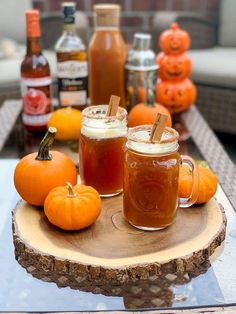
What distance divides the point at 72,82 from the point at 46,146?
63 centimetres

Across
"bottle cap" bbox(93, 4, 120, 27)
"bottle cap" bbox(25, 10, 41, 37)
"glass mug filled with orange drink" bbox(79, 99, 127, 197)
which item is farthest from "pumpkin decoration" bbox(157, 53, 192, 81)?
"glass mug filled with orange drink" bbox(79, 99, 127, 197)

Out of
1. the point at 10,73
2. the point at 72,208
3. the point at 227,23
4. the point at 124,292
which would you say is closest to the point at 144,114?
the point at 72,208

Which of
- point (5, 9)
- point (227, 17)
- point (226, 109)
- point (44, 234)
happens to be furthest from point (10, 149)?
point (227, 17)

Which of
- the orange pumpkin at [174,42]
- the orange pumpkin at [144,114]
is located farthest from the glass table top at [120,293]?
the orange pumpkin at [174,42]

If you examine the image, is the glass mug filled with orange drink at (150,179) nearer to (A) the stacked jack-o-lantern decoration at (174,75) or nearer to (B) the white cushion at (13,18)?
(A) the stacked jack-o-lantern decoration at (174,75)

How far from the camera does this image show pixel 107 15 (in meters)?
1.54

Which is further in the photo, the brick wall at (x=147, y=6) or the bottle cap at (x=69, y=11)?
the brick wall at (x=147, y=6)

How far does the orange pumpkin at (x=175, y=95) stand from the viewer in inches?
69.5

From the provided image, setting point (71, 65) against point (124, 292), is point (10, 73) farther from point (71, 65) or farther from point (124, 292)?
point (124, 292)

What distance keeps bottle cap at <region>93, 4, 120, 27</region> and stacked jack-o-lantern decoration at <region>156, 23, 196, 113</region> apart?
0.30 meters

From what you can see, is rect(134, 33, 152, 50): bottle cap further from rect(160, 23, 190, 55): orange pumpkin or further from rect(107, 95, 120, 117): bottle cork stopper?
rect(107, 95, 120, 117): bottle cork stopper

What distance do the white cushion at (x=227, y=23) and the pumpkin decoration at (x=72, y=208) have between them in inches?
93.7

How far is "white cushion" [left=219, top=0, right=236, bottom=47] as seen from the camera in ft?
9.98

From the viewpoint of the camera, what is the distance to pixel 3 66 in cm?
257
